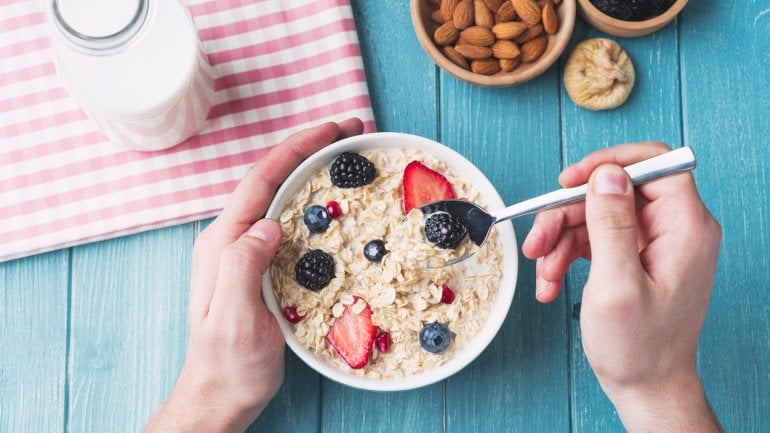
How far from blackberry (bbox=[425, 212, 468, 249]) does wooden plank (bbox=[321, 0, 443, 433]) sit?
252mm

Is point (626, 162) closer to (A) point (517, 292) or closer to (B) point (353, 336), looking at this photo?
(A) point (517, 292)

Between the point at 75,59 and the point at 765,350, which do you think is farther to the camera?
the point at 765,350

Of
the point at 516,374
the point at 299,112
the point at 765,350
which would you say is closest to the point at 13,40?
the point at 299,112

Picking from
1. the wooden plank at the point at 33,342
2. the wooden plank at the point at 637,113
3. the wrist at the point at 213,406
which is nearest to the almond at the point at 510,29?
the wooden plank at the point at 637,113

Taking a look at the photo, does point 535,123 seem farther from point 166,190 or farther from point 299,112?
point 166,190

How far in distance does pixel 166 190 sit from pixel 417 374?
432 mm

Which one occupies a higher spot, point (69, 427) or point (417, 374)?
point (417, 374)

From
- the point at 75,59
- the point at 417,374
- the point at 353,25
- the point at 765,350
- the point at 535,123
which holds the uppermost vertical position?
the point at 75,59

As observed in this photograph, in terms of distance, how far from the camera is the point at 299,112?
3.46 ft

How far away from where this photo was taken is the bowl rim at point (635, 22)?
100 centimetres

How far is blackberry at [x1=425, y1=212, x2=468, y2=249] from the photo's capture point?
84cm

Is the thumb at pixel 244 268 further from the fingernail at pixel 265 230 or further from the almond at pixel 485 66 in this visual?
the almond at pixel 485 66

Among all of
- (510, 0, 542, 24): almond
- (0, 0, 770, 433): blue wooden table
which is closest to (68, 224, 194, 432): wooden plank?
(0, 0, 770, 433): blue wooden table

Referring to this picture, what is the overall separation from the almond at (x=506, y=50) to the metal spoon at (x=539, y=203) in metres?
0.24
